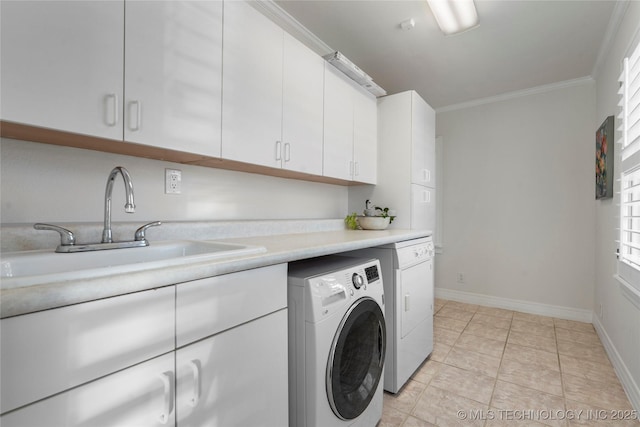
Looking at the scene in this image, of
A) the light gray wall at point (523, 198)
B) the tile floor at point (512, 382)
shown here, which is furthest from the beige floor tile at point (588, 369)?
the light gray wall at point (523, 198)

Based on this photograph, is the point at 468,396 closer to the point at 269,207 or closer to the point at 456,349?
the point at 456,349

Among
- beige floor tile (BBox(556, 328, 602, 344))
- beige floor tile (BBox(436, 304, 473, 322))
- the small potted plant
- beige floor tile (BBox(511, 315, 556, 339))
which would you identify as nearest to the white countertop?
the small potted plant

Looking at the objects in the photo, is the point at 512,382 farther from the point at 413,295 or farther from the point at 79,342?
the point at 79,342

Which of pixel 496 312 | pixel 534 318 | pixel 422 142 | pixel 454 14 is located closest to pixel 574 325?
pixel 534 318

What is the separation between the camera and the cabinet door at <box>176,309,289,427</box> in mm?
819

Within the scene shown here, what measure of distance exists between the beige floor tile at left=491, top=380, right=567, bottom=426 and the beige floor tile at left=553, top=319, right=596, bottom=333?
1.48m

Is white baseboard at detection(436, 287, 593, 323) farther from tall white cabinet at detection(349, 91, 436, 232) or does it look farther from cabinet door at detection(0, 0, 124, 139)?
cabinet door at detection(0, 0, 124, 139)

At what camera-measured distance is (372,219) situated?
244 cm

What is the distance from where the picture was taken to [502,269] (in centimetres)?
351

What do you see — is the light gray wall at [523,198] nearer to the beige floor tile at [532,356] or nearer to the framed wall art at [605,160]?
the framed wall art at [605,160]

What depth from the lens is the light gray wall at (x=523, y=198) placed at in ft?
10.2

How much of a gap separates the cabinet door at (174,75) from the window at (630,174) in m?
2.18

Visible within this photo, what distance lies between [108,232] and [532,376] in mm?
2661

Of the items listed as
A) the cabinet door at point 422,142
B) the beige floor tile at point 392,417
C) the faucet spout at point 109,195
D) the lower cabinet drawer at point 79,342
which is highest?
the cabinet door at point 422,142
